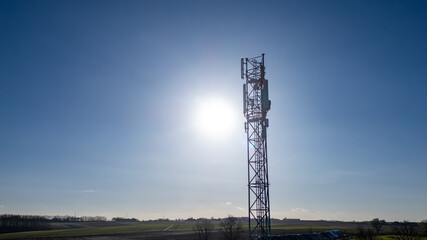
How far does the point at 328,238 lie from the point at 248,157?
53705mm

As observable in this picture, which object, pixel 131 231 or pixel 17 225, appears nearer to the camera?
pixel 131 231

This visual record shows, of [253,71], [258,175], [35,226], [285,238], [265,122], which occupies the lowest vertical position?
[35,226]

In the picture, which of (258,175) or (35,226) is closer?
(258,175)

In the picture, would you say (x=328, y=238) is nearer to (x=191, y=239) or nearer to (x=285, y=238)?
(x=285, y=238)

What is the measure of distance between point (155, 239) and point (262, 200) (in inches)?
2303

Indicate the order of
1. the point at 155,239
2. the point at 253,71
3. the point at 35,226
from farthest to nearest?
the point at 35,226 < the point at 155,239 < the point at 253,71

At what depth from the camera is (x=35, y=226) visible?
140000 millimetres

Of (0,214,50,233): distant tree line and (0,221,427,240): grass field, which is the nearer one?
(0,221,427,240): grass field

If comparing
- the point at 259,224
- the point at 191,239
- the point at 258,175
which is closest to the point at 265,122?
the point at 258,175

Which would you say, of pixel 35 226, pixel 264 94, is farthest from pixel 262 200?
pixel 35 226

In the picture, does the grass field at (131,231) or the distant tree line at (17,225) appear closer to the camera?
the grass field at (131,231)

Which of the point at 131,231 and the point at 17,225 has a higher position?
the point at 131,231

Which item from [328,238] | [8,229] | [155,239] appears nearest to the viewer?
[328,238]

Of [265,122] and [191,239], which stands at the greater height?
[265,122]
